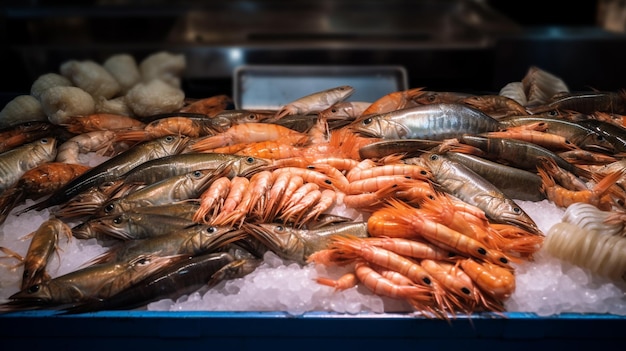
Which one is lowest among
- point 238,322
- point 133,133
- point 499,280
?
point 238,322

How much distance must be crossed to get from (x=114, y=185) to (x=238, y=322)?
93 centimetres

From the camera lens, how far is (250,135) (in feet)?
8.93

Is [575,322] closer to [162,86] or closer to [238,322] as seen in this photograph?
[238,322]

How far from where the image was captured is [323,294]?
6.34 feet

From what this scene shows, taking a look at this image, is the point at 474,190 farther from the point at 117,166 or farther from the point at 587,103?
the point at 117,166

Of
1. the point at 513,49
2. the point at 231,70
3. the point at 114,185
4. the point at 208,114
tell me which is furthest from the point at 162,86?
the point at 513,49

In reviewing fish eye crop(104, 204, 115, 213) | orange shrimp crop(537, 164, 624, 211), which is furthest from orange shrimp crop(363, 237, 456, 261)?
fish eye crop(104, 204, 115, 213)

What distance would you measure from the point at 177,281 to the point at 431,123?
4.61 feet

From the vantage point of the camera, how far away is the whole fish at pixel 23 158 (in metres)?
2.52

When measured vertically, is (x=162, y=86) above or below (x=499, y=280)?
above

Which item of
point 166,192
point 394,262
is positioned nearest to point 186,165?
point 166,192

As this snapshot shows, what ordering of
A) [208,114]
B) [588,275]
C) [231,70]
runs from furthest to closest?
[231,70] < [208,114] < [588,275]

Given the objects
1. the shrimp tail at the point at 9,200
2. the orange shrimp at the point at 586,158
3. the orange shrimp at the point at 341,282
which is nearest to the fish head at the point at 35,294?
the shrimp tail at the point at 9,200

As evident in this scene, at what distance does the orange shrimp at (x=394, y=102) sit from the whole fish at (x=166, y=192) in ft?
3.15
